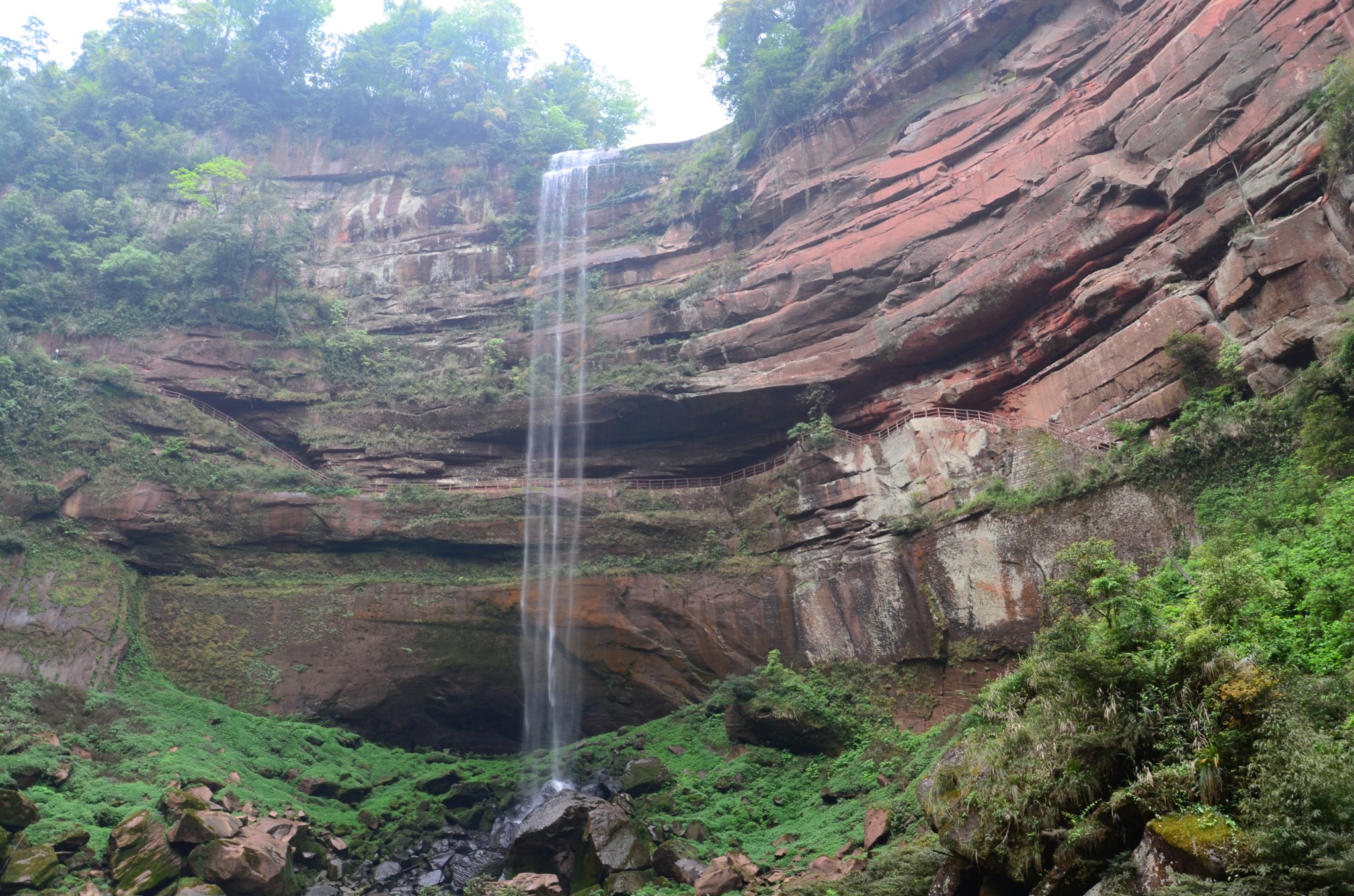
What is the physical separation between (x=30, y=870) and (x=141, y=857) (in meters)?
1.22

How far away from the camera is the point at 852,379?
20.4 meters

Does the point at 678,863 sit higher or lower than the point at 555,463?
lower

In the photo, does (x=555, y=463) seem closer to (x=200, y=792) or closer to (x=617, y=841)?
(x=200, y=792)

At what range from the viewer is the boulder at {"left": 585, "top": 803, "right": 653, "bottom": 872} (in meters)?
12.4

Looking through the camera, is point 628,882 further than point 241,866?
Yes

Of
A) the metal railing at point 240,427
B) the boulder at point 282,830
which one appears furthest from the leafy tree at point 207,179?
the boulder at point 282,830

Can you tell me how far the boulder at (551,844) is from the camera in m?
13.3

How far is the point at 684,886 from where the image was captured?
11.9 metres

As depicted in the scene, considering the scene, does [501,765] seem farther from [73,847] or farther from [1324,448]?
[1324,448]

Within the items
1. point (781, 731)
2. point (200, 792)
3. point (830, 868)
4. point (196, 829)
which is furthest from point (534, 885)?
point (200, 792)

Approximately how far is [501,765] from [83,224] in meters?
21.8

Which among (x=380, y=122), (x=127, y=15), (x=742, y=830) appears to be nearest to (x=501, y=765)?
(x=742, y=830)

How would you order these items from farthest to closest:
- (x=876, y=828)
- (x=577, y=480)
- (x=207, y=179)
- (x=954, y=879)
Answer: (x=207, y=179) → (x=577, y=480) → (x=876, y=828) → (x=954, y=879)

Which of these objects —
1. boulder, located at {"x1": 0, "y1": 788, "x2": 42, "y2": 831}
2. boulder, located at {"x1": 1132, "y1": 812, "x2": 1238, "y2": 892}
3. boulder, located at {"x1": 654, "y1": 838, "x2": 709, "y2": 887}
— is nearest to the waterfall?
boulder, located at {"x1": 654, "y1": 838, "x2": 709, "y2": 887}
